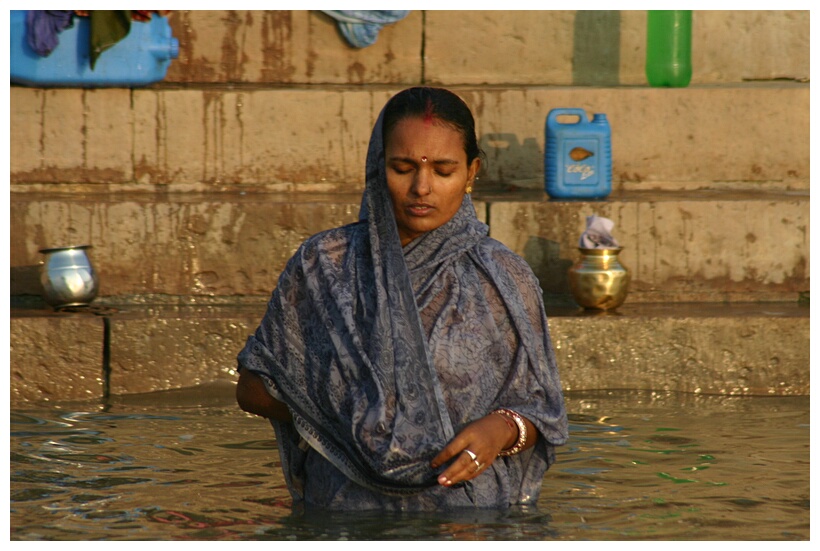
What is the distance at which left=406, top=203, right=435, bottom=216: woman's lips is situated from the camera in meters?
3.47

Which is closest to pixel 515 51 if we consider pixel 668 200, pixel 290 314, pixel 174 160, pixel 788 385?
pixel 668 200

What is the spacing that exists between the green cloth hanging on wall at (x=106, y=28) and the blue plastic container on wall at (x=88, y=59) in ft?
0.43

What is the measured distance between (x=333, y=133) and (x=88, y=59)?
4.93 feet

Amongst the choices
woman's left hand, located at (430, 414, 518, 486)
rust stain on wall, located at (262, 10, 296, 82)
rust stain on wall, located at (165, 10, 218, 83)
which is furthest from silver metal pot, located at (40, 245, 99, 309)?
woman's left hand, located at (430, 414, 518, 486)

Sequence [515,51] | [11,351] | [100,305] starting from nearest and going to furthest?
[11,351], [100,305], [515,51]

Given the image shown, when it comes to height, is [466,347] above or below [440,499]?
above

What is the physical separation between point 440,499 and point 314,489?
41 centimetres

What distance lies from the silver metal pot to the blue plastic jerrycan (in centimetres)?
266

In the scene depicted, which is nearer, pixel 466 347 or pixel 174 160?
pixel 466 347

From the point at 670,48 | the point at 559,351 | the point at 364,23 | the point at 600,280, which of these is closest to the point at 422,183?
the point at 559,351

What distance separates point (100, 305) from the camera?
6824 millimetres

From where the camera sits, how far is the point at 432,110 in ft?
11.2
